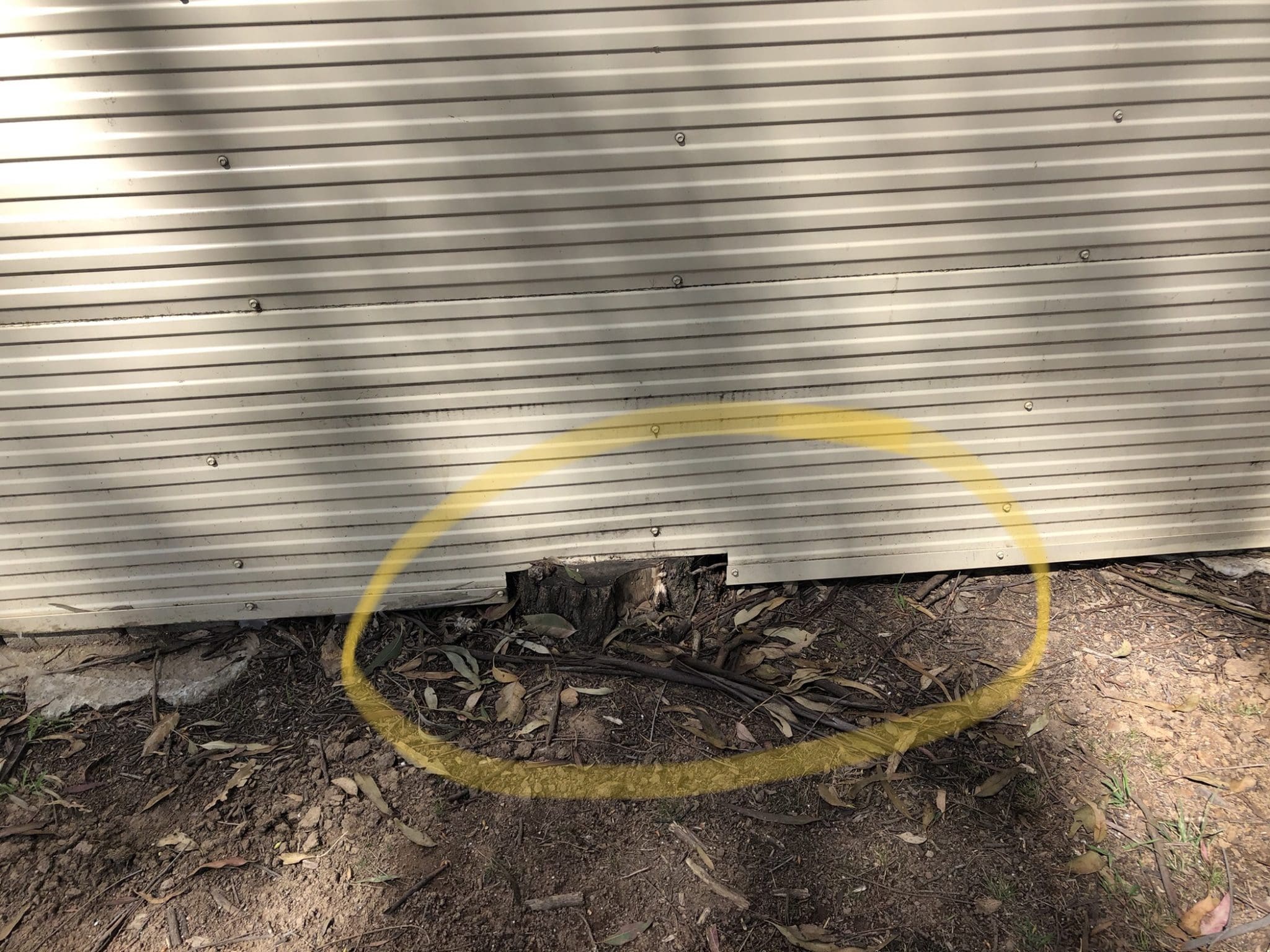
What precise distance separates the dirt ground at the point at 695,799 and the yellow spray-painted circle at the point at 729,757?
54 mm

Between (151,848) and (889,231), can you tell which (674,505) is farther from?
(151,848)

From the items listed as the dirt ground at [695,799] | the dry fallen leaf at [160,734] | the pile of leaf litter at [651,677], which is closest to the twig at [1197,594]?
the dirt ground at [695,799]

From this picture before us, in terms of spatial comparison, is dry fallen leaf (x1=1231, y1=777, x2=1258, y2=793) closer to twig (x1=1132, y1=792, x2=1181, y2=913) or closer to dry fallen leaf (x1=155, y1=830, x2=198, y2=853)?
twig (x1=1132, y1=792, x2=1181, y2=913)

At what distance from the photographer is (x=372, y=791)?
255cm

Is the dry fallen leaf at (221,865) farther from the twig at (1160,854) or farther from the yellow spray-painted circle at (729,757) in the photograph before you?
the twig at (1160,854)

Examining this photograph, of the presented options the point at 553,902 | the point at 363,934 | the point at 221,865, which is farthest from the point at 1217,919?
the point at 221,865

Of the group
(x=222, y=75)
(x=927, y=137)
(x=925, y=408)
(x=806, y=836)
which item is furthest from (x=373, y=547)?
(x=927, y=137)

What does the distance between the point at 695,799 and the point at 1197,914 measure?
134 cm

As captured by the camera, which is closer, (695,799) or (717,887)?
(717,887)

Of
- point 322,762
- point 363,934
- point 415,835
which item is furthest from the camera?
point 322,762

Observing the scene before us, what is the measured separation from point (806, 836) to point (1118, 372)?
2.03 m

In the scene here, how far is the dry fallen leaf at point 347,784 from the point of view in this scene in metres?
2.55

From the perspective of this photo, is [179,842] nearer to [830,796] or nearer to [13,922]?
[13,922]

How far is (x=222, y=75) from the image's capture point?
2.40 metres
